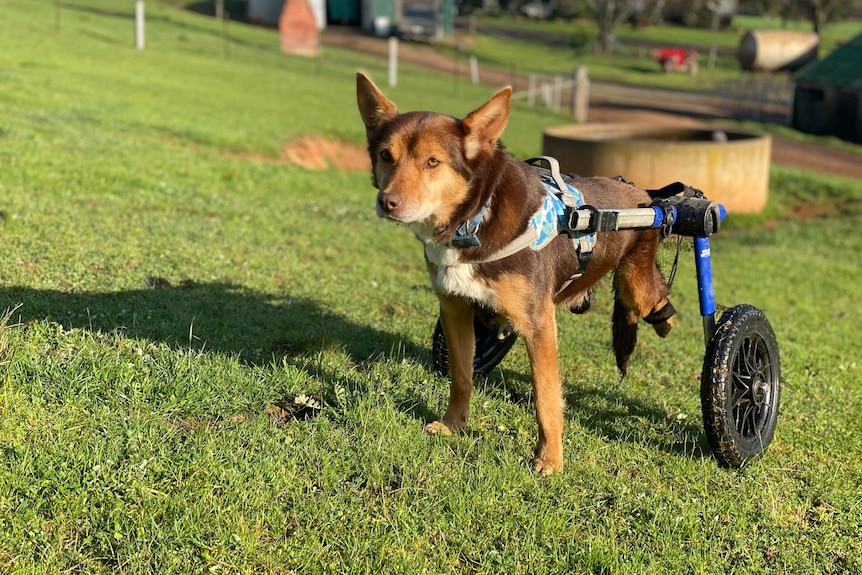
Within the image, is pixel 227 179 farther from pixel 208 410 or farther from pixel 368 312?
pixel 208 410

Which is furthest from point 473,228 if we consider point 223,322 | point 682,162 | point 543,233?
point 682,162

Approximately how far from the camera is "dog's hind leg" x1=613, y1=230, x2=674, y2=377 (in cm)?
513

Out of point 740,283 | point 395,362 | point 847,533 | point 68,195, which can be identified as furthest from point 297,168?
point 847,533

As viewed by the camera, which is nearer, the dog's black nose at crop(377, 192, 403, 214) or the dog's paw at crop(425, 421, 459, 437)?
the dog's black nose at crop(377, 192, 403, 214)

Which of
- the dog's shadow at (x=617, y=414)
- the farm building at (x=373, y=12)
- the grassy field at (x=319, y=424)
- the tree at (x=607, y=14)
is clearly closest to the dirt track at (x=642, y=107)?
the farm building at (x=373, y=12)

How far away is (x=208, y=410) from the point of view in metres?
4.24

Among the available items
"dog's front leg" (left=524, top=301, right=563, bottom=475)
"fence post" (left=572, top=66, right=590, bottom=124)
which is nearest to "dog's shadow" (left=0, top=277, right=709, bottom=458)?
"dog's front leg" (left=524, top=301, right=563, bottom=475)

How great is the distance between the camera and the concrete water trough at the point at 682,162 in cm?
1530

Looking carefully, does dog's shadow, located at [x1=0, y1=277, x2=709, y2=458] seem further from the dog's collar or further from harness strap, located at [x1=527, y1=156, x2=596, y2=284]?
the dog's collar

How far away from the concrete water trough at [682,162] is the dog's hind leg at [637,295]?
9929 millimetres

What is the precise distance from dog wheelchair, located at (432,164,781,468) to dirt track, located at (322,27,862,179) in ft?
71.0

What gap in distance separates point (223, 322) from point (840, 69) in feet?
103

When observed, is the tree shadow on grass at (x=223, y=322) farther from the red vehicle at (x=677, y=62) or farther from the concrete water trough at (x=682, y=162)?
the red vehicle at (x=677, y=62)

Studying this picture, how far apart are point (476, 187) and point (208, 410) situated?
1.78 m
